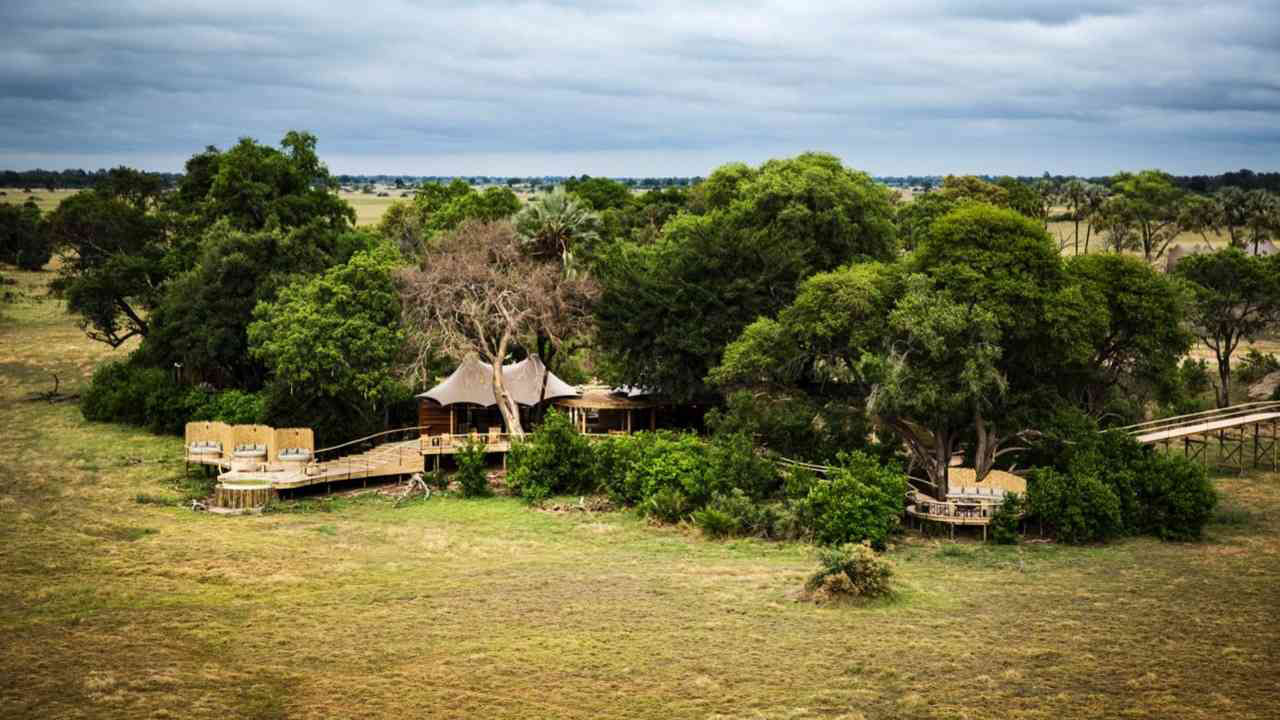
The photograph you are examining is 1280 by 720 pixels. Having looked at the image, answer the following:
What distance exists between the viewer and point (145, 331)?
194 ft

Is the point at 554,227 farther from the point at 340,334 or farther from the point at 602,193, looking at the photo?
the point at 602,193

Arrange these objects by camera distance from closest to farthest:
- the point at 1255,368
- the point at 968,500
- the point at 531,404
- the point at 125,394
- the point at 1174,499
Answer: the point at 1174,499 → the point at 968,500 → the point at 531,404 → the point at 125,394 → the point at 1255,368

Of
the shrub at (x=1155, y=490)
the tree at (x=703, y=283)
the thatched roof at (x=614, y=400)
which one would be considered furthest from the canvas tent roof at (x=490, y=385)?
the shrub at (x=1155, y=490)

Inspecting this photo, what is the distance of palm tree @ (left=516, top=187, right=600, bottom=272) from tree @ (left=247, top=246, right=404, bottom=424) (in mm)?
6581

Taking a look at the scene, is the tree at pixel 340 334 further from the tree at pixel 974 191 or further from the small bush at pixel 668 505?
the tree at pixel 974 191

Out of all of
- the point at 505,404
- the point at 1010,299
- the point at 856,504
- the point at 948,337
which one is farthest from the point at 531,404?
the point at 1010,299

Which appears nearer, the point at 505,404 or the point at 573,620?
the point at 573,620

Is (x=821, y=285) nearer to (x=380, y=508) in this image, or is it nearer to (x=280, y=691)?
(x=380, y=508)

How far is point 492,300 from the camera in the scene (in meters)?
45.7

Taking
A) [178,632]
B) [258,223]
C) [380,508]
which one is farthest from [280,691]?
[258,223]

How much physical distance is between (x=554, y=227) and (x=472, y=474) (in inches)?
496

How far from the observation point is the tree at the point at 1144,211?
8625cm

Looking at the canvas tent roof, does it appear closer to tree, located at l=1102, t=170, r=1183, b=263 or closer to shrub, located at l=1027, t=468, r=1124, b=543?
shrub, located at l=1027, t=468, r=1124, b=543

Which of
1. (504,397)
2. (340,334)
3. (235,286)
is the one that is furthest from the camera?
(235,286)
